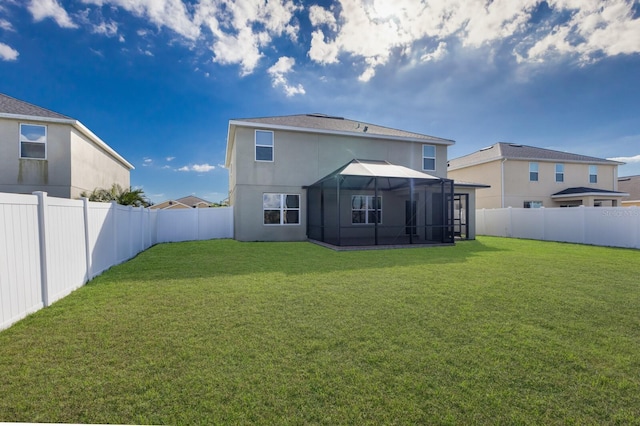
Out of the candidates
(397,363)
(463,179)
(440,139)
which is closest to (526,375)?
(397,363)

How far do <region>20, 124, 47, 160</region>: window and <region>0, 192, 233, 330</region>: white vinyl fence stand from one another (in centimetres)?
816

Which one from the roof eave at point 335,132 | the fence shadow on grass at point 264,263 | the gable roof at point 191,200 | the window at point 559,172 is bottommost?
the fence shadow on grass at point 264,263

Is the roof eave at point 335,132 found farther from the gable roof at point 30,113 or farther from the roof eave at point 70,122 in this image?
the gable roof at point 30,113

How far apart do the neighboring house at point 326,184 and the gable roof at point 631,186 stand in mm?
24346

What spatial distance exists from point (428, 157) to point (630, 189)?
27.6 m

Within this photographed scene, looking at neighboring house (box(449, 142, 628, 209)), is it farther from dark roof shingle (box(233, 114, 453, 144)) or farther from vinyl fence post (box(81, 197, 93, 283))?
vinyl fence post (box(81, 197, 93, 283))

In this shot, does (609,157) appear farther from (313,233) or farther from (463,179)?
(313,233)

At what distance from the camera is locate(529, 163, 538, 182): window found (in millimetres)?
20453

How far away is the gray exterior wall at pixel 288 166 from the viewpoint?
13.1m

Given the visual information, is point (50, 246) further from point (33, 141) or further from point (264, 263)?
point (33, 141)

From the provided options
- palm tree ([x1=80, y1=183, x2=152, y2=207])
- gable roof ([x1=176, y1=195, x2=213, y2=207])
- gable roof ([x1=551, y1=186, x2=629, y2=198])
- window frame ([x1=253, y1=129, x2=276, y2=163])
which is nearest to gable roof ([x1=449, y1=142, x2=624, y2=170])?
gable roof ([x1=551, y1=186, x2=629, y2=198])

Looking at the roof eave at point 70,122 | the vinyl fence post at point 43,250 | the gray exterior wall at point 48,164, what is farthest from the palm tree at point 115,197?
the vinyl fence post at point 43,250

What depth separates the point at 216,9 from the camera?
9.71 metres

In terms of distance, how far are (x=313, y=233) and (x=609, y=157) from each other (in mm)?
26128
